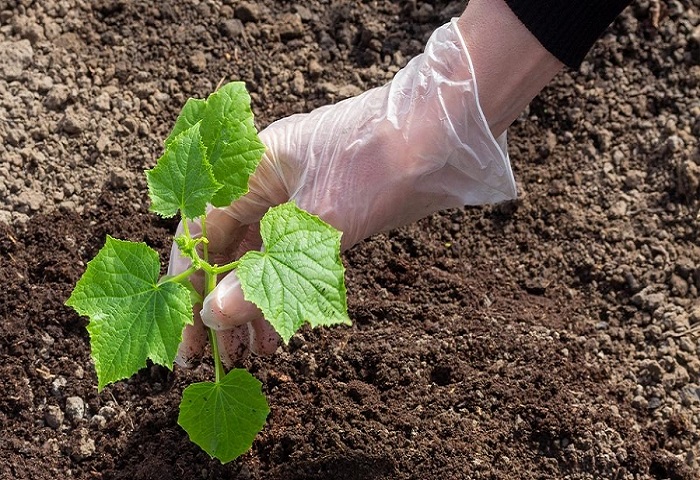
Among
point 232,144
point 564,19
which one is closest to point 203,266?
point 232,144

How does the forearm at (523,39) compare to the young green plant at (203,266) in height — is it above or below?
above

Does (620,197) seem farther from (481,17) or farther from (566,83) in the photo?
(481,17)

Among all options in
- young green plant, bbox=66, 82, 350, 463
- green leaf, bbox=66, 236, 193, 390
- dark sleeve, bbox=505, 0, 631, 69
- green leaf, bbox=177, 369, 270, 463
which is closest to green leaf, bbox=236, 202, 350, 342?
young green plant, bbox=66, 82, 350, 463

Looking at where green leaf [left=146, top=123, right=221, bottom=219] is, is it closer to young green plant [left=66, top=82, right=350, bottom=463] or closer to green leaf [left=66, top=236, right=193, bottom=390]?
young green plant [left=66, top=82, right=350, bottom=463]

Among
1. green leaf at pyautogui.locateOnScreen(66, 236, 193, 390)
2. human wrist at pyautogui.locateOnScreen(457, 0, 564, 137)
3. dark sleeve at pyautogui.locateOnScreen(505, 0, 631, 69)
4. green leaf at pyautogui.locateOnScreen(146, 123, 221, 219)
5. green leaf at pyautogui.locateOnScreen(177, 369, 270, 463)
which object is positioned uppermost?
dark sleeve at pyautogui.locateOnScreen(505, 0, 631, 69)

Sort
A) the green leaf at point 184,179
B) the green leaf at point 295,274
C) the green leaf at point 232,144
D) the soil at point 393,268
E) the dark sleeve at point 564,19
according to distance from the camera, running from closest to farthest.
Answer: the green leaf at point 295,274
the green leaf at point 184,179
the green leaf at point 232,144
the dark sleeve at point 564,19
the soil at point 393,268

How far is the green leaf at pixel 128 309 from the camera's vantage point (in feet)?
6.35

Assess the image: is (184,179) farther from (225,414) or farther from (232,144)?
(225,414)

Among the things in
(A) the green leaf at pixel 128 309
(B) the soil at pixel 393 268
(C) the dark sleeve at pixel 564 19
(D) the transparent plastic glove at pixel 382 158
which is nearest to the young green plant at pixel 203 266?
(A) the green leaf at pixel 128 309

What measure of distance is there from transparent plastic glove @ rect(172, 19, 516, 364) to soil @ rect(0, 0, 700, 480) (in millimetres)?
373

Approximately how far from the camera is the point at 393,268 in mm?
3020

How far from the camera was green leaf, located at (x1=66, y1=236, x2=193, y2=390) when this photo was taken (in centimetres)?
193

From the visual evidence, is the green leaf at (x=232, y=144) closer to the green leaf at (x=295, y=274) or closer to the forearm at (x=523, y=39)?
the green leaf at (x=295, y=274)

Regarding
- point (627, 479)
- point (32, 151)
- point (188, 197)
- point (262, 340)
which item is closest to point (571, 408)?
point (627, 479)
